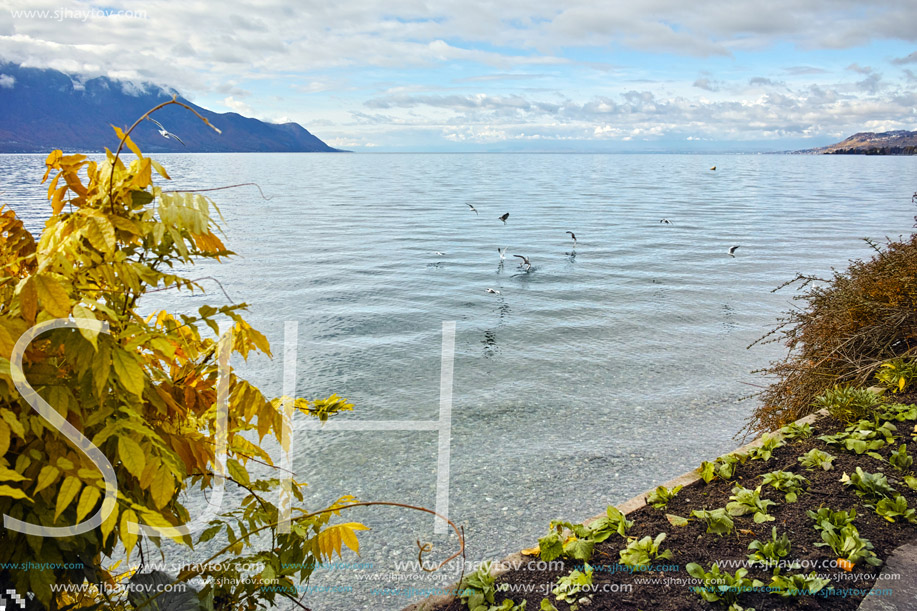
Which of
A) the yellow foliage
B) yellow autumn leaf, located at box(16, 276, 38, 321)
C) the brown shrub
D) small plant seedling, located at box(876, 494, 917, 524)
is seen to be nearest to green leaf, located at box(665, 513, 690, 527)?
small plant seedling, located at box(876, 494, 917, 524)

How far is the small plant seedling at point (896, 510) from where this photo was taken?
3.35m

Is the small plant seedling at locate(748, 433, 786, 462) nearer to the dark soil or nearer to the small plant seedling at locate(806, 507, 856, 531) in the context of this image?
the dark soil

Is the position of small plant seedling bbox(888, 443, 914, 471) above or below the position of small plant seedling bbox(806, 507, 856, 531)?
above

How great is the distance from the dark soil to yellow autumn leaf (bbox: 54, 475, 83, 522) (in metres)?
1.95

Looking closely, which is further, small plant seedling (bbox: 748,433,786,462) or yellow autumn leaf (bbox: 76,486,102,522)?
small plant seedling (bbox: 748,433,786,462)

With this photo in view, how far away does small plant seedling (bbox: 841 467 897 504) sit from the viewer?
3.59 meters

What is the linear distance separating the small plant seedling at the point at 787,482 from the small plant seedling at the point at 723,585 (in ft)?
3.45

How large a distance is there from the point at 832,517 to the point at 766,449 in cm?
114

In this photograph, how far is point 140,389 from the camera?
154 centimetres

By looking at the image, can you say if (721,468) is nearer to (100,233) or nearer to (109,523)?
(109,523)

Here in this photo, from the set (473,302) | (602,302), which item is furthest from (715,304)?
(473,302)

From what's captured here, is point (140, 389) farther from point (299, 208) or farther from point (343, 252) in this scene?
point (299, 208)

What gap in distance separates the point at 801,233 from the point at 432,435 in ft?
69.2

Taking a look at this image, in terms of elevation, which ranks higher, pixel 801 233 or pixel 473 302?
pixel 801 233
